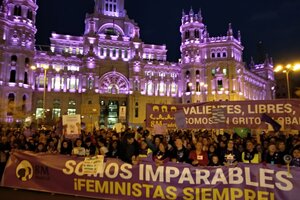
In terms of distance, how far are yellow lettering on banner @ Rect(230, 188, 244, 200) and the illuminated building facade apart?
163 feet

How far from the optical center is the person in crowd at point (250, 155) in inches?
365

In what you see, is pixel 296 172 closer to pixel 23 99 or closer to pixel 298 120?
pixel 298 120

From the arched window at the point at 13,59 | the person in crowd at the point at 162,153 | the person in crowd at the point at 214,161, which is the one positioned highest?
the arched window at the point at 13,59

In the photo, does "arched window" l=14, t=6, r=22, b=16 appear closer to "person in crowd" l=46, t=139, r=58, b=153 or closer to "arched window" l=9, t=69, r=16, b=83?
"arched window" l=9, t=69, r=16, b=83

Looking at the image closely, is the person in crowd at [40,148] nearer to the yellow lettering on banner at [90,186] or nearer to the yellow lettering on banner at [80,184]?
the yellow lettering on banner at [80,184]

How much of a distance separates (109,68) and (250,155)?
56.8m

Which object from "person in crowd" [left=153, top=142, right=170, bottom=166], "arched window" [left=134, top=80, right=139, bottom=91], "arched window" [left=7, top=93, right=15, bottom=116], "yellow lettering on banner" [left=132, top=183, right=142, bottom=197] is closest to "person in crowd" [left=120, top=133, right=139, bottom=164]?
"person in crowd" [left=153, top=142, right=170, bottom=166]

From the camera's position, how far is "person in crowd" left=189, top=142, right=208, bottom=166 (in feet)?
29.8

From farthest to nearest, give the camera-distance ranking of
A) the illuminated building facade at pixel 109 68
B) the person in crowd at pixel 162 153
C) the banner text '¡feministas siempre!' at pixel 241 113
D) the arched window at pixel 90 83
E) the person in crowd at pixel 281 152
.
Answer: the arched window at pixel 90 83
the illuminated building facade at pixel 109 68
the banner text '¡feministas siempre!' at pixel 241 113
the person in crowd at pixel 162 153
the person in crowd at pixel 281 152

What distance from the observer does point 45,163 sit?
9.92 meters

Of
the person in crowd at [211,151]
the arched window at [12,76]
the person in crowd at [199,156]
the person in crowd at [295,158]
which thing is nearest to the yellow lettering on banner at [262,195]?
the person in crowd at [295,158]

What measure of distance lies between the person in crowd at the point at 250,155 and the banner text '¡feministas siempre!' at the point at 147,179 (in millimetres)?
1372

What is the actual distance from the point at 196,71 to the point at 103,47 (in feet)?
70.2

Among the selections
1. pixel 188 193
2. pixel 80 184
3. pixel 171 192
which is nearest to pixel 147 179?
pixel 171 192
